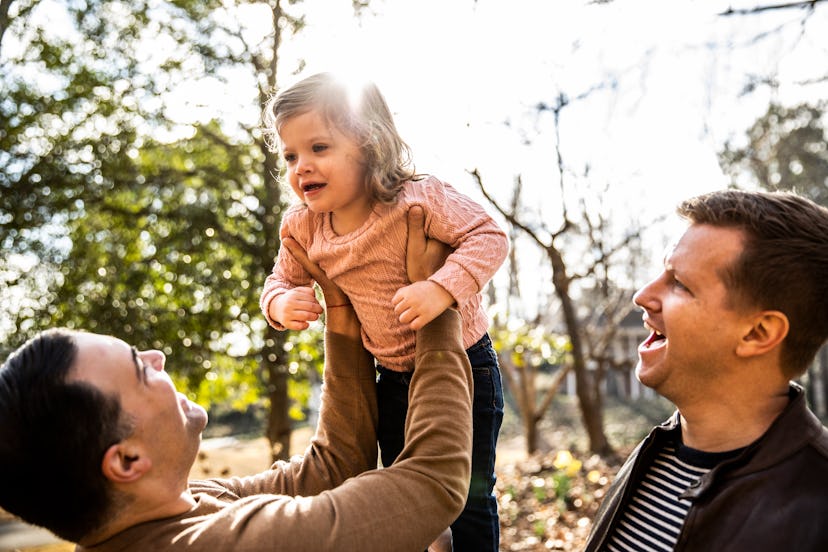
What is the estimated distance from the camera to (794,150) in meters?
19.5

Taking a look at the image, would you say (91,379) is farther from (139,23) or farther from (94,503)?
(139,23)

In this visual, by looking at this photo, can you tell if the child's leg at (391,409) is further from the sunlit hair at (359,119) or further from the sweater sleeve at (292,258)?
the sunlit hair at (359,119)

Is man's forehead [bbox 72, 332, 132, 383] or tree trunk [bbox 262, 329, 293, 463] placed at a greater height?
man's forehead [bbox 72, 332, 132, 383]

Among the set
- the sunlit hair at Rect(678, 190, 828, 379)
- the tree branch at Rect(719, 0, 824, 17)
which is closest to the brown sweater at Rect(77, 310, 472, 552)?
the sunlit hair at Rect(678, 190, 828, 379)

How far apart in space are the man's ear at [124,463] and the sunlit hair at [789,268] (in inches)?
57.8

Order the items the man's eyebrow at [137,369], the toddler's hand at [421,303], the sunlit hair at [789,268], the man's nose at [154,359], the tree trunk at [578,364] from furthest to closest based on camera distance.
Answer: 1. the tree trunk at [578,364]
2. the toddler's hand at [421,303]
3. the sunlit hair at [789,268]
4. the man's nose at [154,359]
5. the man's eyebrow at [137,369]

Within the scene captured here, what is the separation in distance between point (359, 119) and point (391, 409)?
0.94 m

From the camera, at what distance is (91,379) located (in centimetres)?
139

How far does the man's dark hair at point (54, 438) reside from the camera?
1.32 meters

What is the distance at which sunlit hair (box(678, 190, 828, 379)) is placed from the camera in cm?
169

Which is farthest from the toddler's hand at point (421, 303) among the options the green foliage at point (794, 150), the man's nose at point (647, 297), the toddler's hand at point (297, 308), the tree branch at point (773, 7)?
the green foliage at point (794, 150)

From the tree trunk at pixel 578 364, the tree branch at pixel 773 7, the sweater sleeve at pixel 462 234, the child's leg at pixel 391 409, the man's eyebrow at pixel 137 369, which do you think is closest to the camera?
the man's eyebrow at pixel 137 369

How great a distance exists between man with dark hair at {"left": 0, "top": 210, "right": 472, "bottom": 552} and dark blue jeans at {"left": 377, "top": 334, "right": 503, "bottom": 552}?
1.72 ft

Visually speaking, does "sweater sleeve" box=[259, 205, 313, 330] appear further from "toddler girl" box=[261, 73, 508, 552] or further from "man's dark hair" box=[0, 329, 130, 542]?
"man's dark hair" box=[0, 329, 130, 542]
